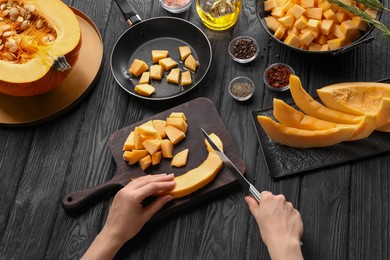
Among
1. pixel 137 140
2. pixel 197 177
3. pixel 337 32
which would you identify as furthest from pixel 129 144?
pixel 337 32

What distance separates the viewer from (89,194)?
1.80 meters

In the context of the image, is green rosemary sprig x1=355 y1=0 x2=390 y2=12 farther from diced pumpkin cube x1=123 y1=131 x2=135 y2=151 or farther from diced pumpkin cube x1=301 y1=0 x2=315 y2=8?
diced pumpkin cube x1=123 y1=131 x2=135 y2=151

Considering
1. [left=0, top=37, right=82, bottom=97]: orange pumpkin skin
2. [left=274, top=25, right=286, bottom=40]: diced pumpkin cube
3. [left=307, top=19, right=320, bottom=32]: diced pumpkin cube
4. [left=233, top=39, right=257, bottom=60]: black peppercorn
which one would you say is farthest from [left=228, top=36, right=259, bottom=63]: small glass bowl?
[left=0, top=37, right=82, bottom=97]: orange pumpkin skin

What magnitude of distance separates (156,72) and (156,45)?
0.51ft

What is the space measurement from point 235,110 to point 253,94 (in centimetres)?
9

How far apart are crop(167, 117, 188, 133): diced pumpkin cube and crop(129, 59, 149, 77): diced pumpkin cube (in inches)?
10.7

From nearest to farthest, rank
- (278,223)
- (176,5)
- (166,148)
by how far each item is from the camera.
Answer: (278,223)
(166,148)
(176,5)

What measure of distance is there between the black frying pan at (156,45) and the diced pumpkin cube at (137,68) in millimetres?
25

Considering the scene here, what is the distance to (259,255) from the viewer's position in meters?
1.70

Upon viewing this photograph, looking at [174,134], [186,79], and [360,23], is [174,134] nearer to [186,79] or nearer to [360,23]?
[186,79]

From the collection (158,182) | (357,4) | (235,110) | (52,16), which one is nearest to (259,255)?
(158,182)

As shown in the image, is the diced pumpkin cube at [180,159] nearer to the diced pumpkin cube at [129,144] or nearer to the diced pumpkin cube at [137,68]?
the diced pumpkin cube at [129,144]

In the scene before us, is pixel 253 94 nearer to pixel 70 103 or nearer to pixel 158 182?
pixel 158 182

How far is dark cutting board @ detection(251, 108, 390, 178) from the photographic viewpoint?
1.77 m
